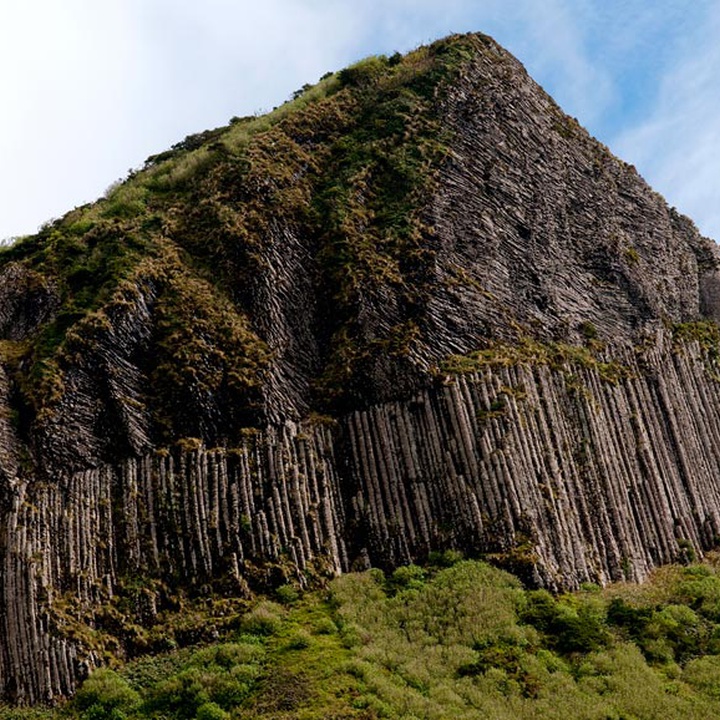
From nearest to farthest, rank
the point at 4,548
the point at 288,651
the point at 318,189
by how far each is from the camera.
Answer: the point at 288,651 < the point at 4,548 < the point at 318,189

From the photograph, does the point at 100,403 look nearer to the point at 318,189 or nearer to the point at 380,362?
the point at 380,362

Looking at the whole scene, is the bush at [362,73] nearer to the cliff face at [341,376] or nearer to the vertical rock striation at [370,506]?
the cliff face at [341,376]

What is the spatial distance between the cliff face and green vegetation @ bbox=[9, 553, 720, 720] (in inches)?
48.4

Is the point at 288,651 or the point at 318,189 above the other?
the point at 318,189

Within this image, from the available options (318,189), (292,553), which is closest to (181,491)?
(292,553)

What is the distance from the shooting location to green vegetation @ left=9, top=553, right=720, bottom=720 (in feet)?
66.9

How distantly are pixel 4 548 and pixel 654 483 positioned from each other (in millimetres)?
20460

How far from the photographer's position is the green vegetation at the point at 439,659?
803 inches

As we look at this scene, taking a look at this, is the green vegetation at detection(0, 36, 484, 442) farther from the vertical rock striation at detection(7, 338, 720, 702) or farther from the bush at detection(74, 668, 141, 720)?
the bush at detection(74, 668, 141, 720)

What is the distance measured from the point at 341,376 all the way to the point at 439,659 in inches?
416

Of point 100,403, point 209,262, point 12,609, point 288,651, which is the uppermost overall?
point 209,262

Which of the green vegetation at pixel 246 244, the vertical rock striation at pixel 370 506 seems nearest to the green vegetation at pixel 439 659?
the vertical rock striation at pixel 370 506

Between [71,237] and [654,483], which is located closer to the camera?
[654,483]

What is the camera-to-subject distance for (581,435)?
29.3 meters
